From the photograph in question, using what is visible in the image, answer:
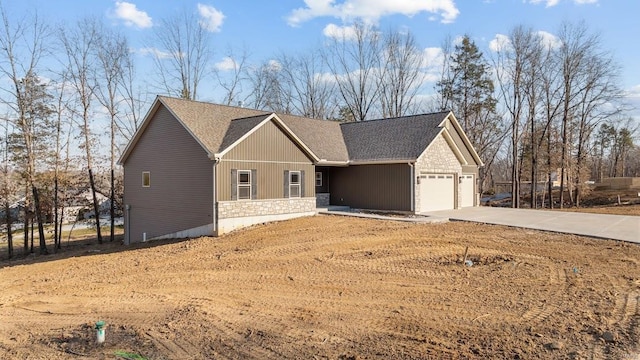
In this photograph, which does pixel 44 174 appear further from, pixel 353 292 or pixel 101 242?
pixel 353 292

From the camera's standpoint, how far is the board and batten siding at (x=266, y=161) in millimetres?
16141

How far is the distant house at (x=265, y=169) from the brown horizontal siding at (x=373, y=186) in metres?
0.05

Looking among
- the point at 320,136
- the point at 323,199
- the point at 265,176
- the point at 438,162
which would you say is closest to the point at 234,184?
the point at 265,176

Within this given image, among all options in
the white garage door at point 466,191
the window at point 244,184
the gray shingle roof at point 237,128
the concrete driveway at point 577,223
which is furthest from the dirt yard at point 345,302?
the white garage door at point 466,191

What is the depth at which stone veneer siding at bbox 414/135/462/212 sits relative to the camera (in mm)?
19323

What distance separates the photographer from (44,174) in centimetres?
2092

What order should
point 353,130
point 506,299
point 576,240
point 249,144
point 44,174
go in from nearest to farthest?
point 506,299
point 576,240
point 249,144
point 44,174
point 353,130

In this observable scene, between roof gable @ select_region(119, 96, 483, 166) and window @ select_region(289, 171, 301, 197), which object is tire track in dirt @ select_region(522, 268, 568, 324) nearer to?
roof gable @ select_region(119, 96, 483, 166)

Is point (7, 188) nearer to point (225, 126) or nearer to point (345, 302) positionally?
point (225, 126)

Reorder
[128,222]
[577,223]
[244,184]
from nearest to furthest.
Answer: [577,223] < [244,184] < [128,222]

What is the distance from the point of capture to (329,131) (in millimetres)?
24406

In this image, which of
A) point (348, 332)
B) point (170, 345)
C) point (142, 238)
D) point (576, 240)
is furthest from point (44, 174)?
point (576, 240)

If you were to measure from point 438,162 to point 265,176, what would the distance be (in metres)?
9.01

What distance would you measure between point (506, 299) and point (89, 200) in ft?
79.9
